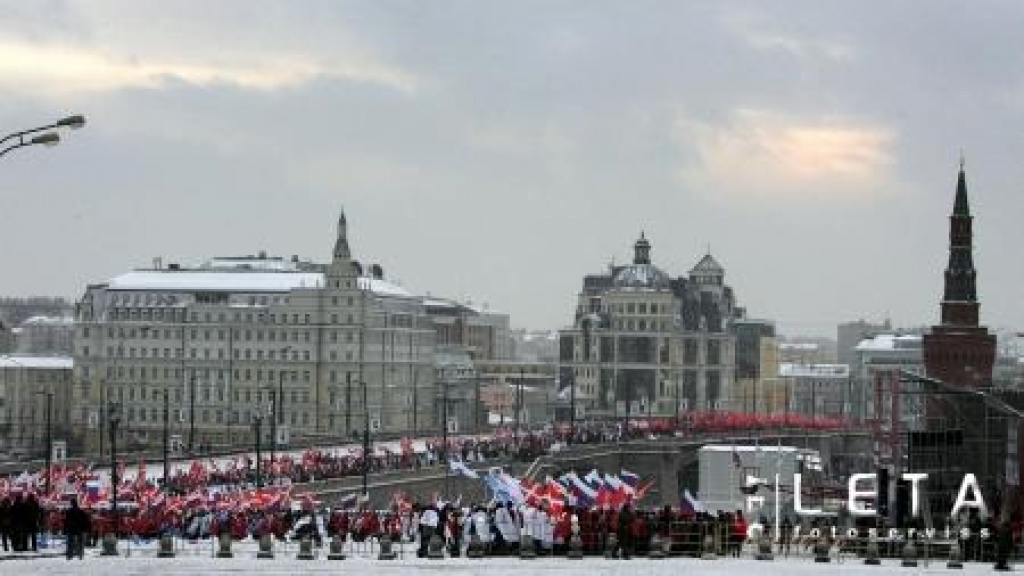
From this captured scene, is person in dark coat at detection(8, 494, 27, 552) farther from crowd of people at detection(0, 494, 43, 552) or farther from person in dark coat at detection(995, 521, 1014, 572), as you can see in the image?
person in dark coat at detection(995, 521, 1014, 572)

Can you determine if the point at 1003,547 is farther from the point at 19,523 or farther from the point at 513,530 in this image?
the point at 19,523

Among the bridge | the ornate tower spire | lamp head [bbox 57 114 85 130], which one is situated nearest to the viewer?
lamp head [bbox 57 114 85 130]

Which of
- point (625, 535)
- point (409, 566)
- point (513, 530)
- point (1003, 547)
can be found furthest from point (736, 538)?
point (409, 566)

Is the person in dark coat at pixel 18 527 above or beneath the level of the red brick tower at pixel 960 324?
beneath

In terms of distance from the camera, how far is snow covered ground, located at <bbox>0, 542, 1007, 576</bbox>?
52.1 meters

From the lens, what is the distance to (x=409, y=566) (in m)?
55.7

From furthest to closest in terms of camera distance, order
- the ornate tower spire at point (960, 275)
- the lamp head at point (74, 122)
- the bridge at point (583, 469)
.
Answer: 1. the ornate tower spire at point (960, 275)
2. the bridge at point (583, 469)
3. the lamp head at point (74, 122)

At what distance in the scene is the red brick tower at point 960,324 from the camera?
170250 mm

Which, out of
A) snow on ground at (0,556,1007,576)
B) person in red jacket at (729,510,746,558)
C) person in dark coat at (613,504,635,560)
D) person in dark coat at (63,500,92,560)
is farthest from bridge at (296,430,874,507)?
person in dark coat at (63,500,92,560)

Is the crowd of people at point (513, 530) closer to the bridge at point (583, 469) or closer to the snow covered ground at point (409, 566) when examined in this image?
the snow covered ground at point (409, 566)

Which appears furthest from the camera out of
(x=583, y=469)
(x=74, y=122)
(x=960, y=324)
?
(x=960, y=324)

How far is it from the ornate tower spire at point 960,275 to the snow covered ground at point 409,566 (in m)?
108

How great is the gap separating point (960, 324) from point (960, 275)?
3.00 metres

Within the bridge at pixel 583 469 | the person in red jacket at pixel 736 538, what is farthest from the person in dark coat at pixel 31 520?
the bridge at pixel 583 469
